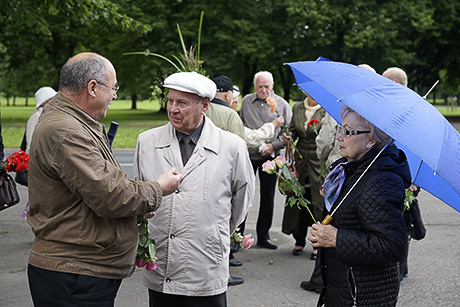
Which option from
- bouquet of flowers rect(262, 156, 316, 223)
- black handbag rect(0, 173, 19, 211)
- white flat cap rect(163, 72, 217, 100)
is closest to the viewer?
white flat cap rect(163, 72, 217, 100)

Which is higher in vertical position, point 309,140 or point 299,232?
point 309,140

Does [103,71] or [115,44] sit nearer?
[103,71]

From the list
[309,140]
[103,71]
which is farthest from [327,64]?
[309,140]

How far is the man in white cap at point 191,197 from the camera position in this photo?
3260 mm

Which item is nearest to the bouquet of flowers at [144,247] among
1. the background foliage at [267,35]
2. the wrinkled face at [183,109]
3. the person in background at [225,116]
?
the wrinkled face at [183,109]

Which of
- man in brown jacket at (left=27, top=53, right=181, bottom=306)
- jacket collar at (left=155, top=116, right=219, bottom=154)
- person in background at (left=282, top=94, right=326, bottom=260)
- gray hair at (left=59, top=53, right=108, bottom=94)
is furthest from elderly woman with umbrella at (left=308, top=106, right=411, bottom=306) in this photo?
person in background at (left=282, top=94, right=326, bottom=260)

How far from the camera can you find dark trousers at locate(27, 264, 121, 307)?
106 inches

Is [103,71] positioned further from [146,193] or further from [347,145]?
[347,145]

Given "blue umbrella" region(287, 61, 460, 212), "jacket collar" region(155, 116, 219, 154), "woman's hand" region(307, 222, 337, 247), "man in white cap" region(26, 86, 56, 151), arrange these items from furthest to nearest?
"man in white cap" region(26, 86, 56, 151) < "jacket collar" region(155, 116, 219, 154) < "woman's hand" region(307, 222, 337, 247) < "blue umbrella" region(287, 61, 460, 212)

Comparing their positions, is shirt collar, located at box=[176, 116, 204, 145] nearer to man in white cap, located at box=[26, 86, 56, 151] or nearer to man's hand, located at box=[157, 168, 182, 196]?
man's hand, located at box=[157, 168, 182, 196]

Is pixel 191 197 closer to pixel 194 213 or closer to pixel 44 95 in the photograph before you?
pixel 194 213

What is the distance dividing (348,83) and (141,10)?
106ft

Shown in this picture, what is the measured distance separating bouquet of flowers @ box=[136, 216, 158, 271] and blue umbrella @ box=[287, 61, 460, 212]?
4.08ft

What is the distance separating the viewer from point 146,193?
2.75 meters
